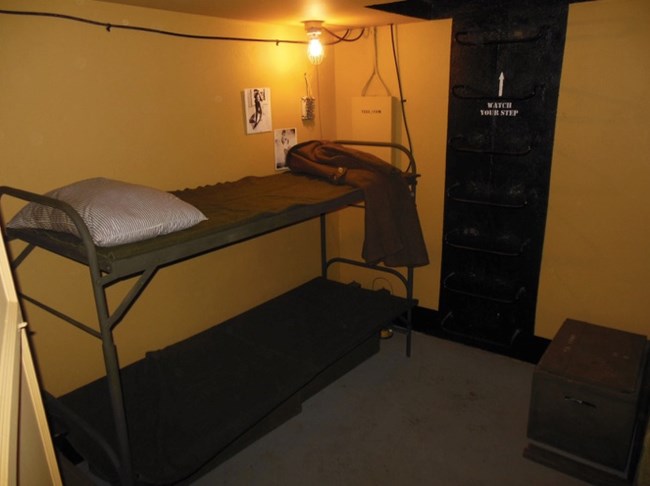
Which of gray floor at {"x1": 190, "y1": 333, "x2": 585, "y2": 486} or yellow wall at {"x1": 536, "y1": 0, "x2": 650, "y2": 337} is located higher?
yellow wall at {"x1": 536, "y1": 0, "x2": 650, "y2": 337}

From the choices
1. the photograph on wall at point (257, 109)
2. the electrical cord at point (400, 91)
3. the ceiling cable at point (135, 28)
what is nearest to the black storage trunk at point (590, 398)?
the electrical cord at point (400, 91)

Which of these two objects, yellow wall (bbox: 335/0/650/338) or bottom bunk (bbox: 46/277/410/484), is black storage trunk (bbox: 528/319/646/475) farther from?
bottom bunk (bbox: 46/277/410/484)

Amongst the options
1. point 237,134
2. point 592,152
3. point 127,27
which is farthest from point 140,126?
point 592,152

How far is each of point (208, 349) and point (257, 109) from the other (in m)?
1.36

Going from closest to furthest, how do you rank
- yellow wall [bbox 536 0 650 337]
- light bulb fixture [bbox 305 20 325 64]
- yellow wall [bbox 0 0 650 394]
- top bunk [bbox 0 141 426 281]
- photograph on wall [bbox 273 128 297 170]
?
top bunk [bbox 0 141 426 281]
yellow wall [bbox 0 0 650 394]
yellow wall [bbox 536 0 650 337]
light bulb fixture [bbox 305 20 325 64]
photograph on wall [bbox 273 128 297 170]

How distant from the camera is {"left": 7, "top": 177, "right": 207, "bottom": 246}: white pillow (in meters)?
1.54

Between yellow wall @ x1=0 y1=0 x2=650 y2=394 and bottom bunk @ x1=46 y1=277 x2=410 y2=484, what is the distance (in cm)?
19

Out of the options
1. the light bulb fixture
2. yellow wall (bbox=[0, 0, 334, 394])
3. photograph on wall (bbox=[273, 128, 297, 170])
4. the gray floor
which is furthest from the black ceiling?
the gray floor

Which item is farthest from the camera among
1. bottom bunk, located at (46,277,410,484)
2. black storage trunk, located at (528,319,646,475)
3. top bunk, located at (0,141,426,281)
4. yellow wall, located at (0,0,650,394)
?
black storage trunk, located at (528,319,646,475)

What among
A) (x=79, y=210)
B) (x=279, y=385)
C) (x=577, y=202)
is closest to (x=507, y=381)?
(x=577, y=202)

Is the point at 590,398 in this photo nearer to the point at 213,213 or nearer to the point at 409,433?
the point at 409,433

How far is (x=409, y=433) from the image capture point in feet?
7.80

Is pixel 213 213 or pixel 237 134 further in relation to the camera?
pixel 237 134

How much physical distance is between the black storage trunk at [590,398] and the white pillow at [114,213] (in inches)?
68.2
